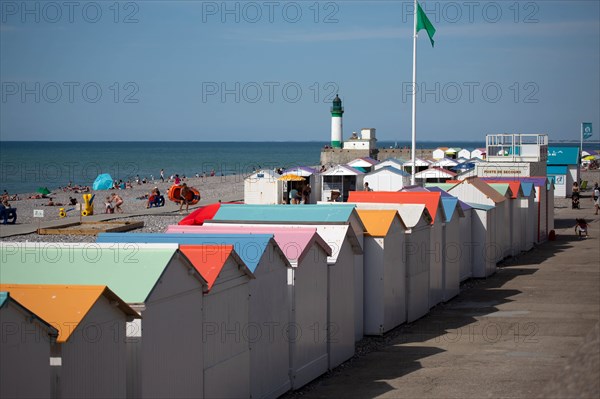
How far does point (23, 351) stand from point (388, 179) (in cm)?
3736

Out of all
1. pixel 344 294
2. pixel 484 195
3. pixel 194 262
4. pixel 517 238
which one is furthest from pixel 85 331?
pixel 517 238

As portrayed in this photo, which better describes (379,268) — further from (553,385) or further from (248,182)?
(248,182)

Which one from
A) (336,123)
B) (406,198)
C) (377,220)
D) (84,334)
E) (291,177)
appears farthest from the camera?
(336,123)

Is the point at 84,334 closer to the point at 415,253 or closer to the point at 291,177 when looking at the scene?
the point at 415,253

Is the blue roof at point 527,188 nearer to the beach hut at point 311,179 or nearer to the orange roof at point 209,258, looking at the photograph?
the beach hut at point 311,179

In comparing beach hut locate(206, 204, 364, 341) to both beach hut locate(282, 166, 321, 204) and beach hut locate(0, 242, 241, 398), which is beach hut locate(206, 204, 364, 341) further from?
beach hut locate(282, 166, 321, 204)

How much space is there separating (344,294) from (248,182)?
1069 inches

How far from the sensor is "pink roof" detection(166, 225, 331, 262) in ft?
38.3

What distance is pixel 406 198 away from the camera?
18859 mm

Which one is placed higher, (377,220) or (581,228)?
(377,220)

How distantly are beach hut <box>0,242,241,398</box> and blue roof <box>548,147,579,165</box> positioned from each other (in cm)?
4921

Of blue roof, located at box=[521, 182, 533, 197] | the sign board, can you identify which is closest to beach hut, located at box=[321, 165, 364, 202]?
blue roof, located at box=[521, 182, 533, 197]

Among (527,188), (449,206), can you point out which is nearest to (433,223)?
(449,206)

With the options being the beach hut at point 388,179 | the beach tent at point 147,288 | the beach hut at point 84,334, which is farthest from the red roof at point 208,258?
the beach hut at point 388,179
